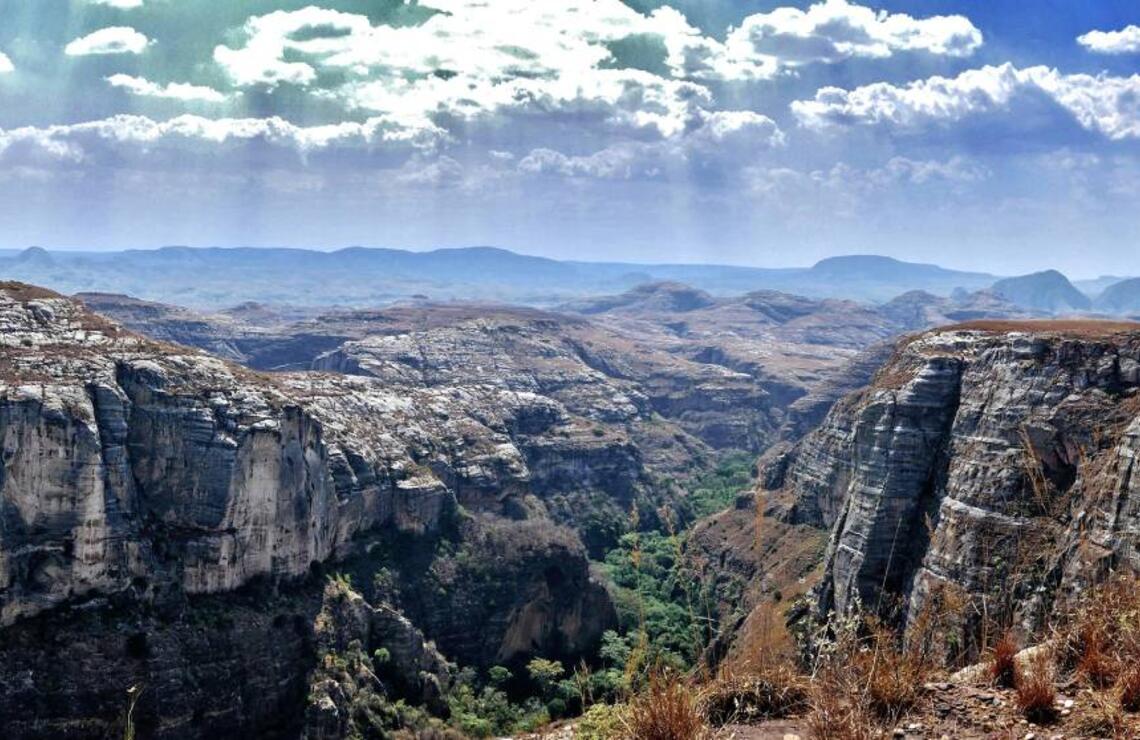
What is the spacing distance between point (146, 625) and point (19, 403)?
15.2m

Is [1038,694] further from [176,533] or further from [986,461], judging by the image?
[176,533]

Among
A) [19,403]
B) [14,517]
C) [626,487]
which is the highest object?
[19,403]

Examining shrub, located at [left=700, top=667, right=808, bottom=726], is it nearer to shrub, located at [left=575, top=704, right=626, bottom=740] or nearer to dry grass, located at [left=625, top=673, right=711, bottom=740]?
shrub, located at [left=575, top=704, right=626, bottom=740]

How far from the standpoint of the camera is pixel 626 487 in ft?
411

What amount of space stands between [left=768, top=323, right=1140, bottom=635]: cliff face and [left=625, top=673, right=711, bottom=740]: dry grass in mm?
28648

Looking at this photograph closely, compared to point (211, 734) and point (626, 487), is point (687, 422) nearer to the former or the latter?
point (626, 487)

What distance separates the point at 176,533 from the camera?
53375 millimetres

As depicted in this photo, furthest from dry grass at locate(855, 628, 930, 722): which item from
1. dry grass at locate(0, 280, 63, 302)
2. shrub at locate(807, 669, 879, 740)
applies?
dry grass at locate(0, 280, 63, 302)

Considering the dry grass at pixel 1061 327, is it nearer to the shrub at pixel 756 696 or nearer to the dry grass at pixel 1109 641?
the dry grass at pixel 1109 641

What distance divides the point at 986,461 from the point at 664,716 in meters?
42.8

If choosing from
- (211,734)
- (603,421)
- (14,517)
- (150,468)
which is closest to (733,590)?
(211,734)

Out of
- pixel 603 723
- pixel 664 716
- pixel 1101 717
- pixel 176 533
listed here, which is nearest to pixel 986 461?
pixel 1101 717

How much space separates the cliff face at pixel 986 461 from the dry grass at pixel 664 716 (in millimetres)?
28648

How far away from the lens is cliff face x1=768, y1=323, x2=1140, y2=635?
34875 millimetres
